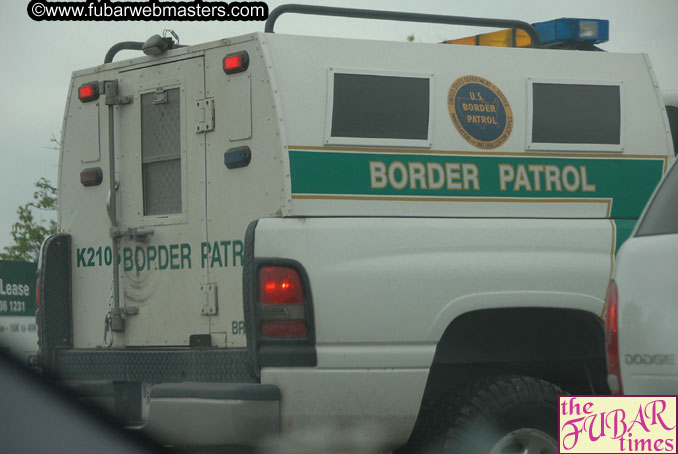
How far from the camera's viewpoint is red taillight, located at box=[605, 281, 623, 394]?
3396 millimetres

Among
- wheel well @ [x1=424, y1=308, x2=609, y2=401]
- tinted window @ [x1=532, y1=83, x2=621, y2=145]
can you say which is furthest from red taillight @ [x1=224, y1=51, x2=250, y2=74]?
wheel well @ [x1=424, y1=308, x2=609, y2=401]

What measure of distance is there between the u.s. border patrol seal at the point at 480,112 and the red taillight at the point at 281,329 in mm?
1343

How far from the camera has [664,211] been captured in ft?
11.3

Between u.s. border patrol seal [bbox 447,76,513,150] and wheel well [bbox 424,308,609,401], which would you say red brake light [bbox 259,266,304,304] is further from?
u.s. border patrol seal [bbox 447,76,513,150]

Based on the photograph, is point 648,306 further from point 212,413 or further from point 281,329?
point 212,413

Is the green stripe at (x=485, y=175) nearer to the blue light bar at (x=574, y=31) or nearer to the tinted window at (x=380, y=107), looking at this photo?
the tinted window at (x=380, y=107)

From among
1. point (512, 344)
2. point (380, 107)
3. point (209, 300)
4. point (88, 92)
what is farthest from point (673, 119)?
point (88, 92)

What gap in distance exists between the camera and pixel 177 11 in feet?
25.0

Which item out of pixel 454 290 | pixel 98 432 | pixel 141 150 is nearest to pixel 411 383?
Answer: pixel 454 290

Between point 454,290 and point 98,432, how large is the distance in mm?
2906

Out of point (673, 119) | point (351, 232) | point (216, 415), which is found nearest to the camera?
point (216, 415)

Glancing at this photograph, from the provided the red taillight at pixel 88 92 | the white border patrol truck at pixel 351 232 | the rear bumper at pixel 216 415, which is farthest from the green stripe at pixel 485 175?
the red taillight at pixel 88 92

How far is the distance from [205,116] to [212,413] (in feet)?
5.21

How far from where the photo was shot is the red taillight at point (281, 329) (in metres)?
4.42
